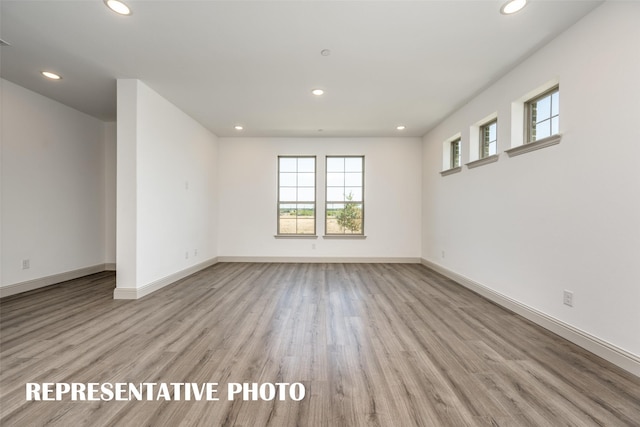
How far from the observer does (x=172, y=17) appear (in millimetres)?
2156

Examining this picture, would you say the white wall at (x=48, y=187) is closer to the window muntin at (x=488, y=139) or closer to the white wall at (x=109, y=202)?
the white wall at (x=109, y=202)

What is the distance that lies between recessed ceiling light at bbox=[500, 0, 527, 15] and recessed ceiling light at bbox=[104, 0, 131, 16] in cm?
301

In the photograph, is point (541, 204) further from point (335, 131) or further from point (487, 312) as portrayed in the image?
point (335, 131)

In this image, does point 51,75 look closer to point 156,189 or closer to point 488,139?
point 156,189

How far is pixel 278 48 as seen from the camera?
2559 mm

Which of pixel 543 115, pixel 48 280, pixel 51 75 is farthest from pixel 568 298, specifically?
pixel 48 280

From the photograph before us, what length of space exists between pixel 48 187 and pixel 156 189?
1.76m

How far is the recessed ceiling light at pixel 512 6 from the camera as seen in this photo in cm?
199

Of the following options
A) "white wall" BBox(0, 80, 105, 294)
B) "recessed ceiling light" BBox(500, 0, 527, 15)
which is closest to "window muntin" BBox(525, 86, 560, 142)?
"recessed ceiling light" BBox(500, 0, 527, 15)

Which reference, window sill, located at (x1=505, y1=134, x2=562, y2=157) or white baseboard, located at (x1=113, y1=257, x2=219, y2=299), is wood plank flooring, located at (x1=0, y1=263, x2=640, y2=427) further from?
window sill, located at (x1=505, y1=134, x2=562, y2=157)

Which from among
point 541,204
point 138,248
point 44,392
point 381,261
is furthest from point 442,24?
point 381,261

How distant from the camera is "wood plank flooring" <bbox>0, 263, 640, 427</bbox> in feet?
4.51

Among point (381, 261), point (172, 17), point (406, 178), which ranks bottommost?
point (381, 261)

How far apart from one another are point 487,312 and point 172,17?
419 cm
